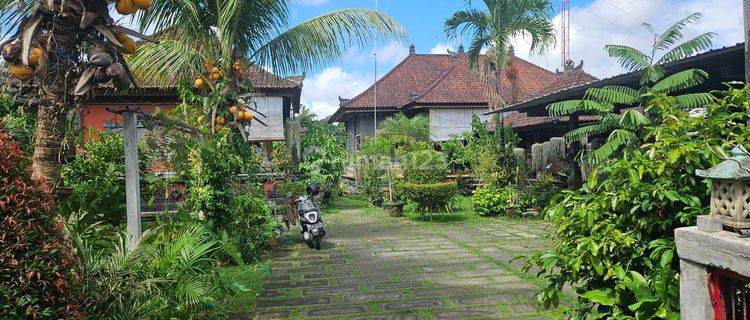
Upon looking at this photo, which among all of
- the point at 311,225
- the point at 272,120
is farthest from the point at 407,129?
the point at 311,225

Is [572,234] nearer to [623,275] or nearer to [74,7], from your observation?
[623,275]

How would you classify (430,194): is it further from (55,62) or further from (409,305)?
(55,62)

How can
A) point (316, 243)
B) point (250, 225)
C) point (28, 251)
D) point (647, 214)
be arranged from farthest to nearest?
1. point (316, 243)
2. point (250, 225)
3. point (647, 214)
4. point (28, 251)

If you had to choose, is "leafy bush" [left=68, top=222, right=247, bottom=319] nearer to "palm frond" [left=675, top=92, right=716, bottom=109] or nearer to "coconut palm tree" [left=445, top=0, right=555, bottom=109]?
"palm frond" [left=675, top=92, right=716, bottom=109]

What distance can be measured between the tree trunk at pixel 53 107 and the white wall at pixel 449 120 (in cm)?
2090

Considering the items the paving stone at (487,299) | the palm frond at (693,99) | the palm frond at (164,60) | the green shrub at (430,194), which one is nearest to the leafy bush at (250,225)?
the palm frond at (164,60)

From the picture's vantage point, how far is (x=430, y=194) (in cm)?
1184

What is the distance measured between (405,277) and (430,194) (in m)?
5.63

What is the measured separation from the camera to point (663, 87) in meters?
6.26

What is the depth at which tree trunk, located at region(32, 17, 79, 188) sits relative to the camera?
3529mm

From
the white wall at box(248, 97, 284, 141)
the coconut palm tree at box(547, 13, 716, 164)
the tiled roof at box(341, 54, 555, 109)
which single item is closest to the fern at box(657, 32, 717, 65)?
the coconut palm tree at box(547, 13, 716, 164)

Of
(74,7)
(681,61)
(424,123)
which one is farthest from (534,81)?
(74,7)

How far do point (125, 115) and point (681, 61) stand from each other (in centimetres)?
675

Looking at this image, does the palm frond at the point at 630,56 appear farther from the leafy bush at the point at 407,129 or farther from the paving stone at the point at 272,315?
the leafy bush at the point at 407,129
